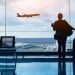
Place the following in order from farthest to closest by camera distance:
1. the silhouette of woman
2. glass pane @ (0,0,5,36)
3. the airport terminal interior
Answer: glass pane @ (0,0,5,36)
the airport terminal interior
the silhouette of woman

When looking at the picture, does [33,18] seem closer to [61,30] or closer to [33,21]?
[33,21]

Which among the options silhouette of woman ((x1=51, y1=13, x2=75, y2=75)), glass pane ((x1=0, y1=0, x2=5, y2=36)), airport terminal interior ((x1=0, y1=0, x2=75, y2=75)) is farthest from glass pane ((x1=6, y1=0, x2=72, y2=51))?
silhouette of woman ((x1=51, y1=13, x2=75, y2=75))

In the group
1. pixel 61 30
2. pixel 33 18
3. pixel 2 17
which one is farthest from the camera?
pixel 33 18

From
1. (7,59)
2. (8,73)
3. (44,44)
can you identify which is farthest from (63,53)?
(44,44)

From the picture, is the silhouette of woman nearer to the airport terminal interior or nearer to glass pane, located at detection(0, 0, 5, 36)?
the airport terminal interior

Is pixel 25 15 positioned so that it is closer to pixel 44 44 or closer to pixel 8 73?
pixel 44 44

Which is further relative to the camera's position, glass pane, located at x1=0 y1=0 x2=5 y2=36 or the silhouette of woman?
glass pane, located at x1=0 y1=0 x2=5 y2=36

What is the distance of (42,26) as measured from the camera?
376 inches

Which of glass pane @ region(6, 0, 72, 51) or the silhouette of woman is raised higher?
glass pane @ region(6, 0, 72, 51)

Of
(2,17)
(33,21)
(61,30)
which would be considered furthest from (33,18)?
(61,30)

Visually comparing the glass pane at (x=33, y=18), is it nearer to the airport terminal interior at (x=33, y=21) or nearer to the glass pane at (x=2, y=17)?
the airport terminal interior at (x=33, y=21)

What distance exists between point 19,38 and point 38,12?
2.98ft

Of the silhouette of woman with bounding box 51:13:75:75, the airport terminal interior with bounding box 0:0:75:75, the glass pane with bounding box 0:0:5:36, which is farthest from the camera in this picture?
the glass pane with bounding box 0:0:5:36

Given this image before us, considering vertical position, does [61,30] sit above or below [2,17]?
below
